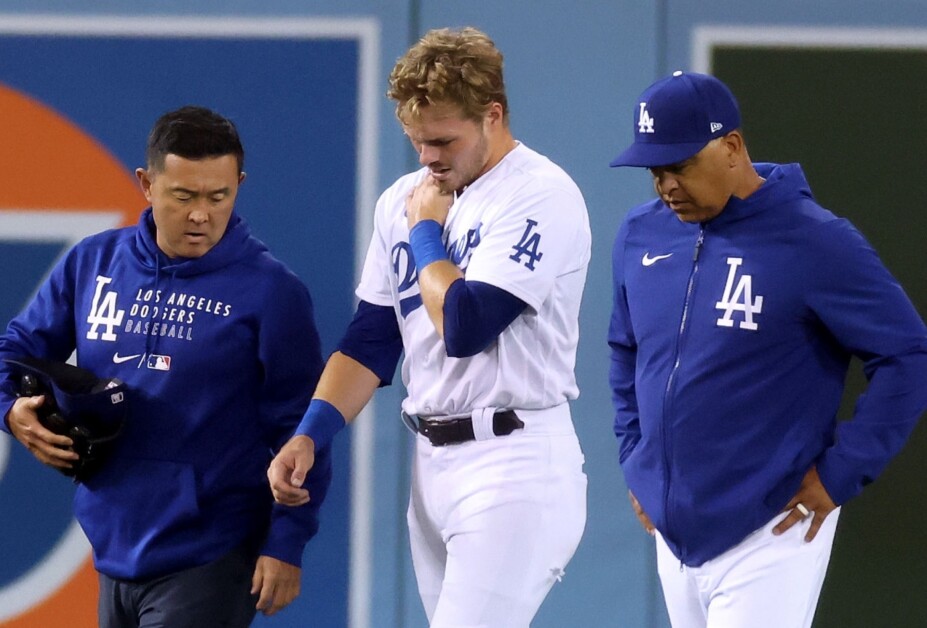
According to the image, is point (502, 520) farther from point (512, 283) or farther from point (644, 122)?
point (644, 122)

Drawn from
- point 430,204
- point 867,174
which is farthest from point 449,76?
point 867,174

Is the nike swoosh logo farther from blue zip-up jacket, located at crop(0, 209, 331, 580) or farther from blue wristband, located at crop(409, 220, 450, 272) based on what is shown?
blue zip-up jacket, located at crop(0, 209, 331, 580)

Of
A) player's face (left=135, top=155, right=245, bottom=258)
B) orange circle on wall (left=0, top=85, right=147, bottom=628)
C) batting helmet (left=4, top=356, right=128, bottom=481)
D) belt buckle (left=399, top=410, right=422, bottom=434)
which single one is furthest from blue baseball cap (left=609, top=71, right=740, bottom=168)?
orange circle on wall (left=0, top=85, right=147, bottom=628)

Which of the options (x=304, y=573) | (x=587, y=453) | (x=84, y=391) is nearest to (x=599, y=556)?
(x=587, y=453)

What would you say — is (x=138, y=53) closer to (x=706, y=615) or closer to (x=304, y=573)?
(x=304, y=573)

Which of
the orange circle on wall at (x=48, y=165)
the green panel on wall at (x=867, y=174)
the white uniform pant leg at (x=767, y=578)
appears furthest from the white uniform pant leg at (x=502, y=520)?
the orange circle on wall at (x=48, y=165)

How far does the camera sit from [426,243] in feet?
8.84

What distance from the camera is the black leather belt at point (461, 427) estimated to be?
106 inches

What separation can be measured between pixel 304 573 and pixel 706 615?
1889 mm

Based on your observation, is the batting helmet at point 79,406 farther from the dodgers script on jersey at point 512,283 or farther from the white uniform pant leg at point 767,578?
the white uniform pant leg at point 767,578

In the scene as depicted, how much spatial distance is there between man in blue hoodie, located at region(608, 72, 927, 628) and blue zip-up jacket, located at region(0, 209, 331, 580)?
734 mm

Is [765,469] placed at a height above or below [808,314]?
below

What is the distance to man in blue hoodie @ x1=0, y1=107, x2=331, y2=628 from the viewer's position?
2719 millimetres

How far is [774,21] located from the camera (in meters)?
4.23
